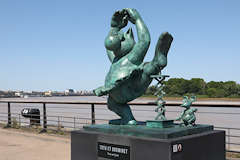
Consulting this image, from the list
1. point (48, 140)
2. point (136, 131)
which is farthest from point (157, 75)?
point (48, 140)

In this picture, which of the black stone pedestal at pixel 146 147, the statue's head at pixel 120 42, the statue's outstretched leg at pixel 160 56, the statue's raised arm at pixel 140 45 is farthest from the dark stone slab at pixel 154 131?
the statue's head at pixel 120 42

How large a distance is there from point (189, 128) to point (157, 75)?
74 centimetres

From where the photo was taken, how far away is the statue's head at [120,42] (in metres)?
3.87

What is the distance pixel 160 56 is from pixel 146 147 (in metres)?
1.14

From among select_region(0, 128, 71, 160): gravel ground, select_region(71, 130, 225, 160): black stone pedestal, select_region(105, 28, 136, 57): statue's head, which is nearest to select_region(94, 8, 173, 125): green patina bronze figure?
select_region(105, 28, 136, 57): statue's head

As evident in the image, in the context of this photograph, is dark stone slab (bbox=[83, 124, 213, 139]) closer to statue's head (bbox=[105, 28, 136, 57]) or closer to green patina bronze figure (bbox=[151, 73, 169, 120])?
green patina bronze figure (bbox=[151, 73, 169, 120])

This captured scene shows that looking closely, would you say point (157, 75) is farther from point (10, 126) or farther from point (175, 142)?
point (10, 126)

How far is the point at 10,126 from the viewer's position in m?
11.1

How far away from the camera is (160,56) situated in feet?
11.9

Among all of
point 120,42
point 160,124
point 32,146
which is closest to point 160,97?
point 160,124

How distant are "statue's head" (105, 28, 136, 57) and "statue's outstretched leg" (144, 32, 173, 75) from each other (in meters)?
0.42

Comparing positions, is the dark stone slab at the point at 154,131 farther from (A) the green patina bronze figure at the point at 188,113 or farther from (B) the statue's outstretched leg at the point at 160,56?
(B) the statue's outstretched leg at the point at 160,56

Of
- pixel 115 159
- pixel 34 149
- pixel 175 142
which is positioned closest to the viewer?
pixel 175 142

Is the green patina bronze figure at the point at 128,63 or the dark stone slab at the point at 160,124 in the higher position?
the green patina bronze figure at the point at 128,63
